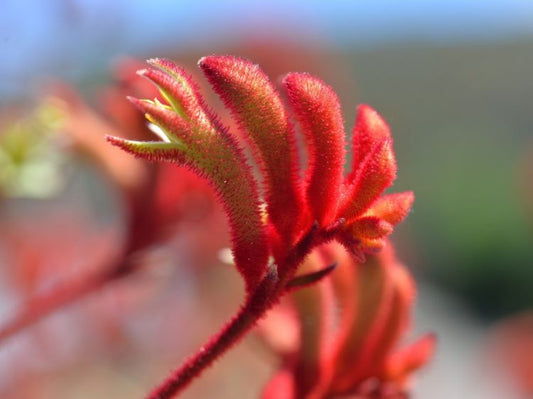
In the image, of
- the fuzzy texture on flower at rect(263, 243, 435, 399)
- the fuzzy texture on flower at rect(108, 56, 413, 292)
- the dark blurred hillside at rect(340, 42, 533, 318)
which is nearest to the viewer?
the fuzzy texture on flower at rect(108, 56, 413, 292)

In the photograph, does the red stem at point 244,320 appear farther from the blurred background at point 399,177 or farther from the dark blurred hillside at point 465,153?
the dark blurred hillside at point 465,153

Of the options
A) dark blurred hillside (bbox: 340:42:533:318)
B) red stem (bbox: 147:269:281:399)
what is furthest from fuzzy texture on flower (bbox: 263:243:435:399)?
dark blurred hillside (bbox: 340:42:533:318)

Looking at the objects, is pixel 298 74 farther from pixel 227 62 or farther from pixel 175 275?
pixel 175 275

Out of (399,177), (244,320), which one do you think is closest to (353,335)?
(244,320)

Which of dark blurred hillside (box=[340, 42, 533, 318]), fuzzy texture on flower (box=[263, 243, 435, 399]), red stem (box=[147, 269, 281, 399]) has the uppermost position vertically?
red stem (box=[147, 269, 281, 399])

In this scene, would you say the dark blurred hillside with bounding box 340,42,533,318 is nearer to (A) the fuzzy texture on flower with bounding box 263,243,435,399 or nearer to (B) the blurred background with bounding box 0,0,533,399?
(B) the blurred background with bounding box 0,0,533,399

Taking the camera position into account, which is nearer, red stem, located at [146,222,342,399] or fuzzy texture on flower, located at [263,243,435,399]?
red stem, located at [146,222,342,399]

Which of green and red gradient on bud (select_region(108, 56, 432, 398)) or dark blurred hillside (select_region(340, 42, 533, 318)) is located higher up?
green and red gradient on bud (select_region(108, 56, 432, 398))

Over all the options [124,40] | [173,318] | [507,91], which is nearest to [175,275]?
[173,318]

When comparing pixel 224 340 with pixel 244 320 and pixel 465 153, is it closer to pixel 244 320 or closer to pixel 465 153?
pixel 244 320
